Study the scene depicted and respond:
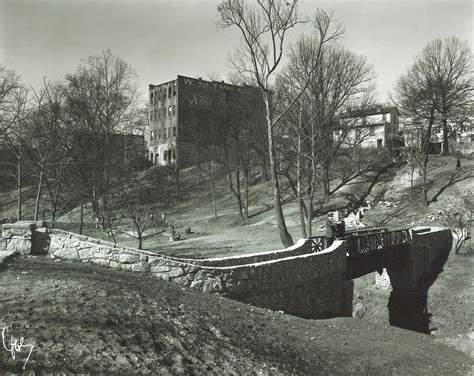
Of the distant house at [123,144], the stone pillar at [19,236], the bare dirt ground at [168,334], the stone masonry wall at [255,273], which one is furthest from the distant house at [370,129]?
the stone pillar at [19,236]

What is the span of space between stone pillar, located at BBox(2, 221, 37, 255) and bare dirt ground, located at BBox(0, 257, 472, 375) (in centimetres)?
94

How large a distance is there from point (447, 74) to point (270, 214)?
22111mm

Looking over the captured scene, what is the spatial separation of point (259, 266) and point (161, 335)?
4461 millimetres

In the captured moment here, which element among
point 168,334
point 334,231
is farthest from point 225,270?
point 334,231

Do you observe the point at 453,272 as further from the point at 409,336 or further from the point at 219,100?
the point at 219,100

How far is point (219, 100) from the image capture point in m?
46.8

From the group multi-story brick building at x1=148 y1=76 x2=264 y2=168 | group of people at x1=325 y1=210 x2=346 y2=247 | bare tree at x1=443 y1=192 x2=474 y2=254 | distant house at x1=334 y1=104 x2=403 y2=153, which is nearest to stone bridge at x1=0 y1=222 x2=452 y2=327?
group of people at x1=325 y1=210 x2=346 y2=247

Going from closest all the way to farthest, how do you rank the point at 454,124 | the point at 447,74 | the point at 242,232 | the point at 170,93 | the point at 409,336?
the point at 409,336, the point at 242,232, the point at 447,74, the point at 454,124, the point at 170,93

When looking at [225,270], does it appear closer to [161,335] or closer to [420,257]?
[161,335]

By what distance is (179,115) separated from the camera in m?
62.8

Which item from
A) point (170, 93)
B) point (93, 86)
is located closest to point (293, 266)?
point (93, 86)

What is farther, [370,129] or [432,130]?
[432,130]
